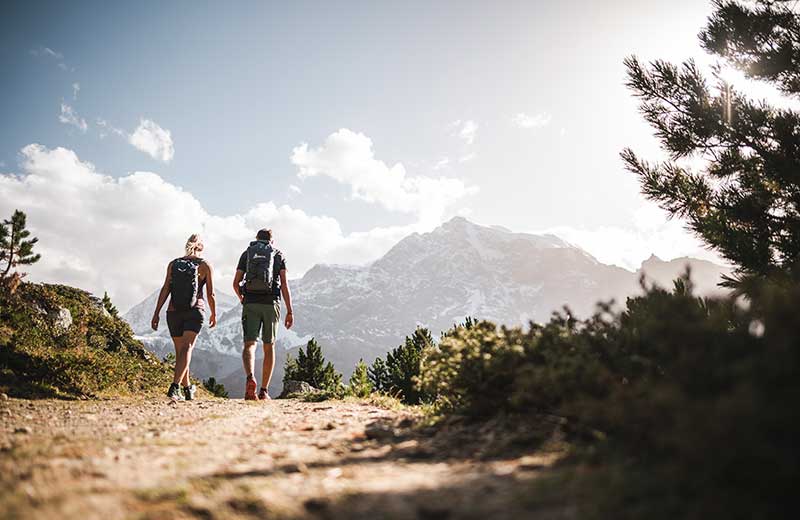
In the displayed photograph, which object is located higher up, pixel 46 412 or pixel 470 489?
pixel 470 489

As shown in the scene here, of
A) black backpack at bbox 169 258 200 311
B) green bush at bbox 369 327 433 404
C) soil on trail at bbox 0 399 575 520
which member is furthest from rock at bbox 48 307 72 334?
green bush at bbox 369 327 433 404

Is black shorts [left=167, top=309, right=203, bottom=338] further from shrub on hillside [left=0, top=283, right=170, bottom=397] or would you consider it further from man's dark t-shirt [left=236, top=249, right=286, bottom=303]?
shrub on hillside [left=0, top=283, right=170, bottom=397]

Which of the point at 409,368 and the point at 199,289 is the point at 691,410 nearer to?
the point at 199,289

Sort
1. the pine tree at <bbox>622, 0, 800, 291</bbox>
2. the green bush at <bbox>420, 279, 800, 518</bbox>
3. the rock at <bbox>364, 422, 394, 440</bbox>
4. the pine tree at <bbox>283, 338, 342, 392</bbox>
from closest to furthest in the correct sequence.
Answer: the green bush at <bbox>420, 279, 800, 518</bbox>
the rock at <bbox>364, 422, 394, 440</bbox>
the pine tree at <bbox>622, 0, 800, 291</bbox>
the pine tree at <bbox>283, 338, 342, 392</bbox>

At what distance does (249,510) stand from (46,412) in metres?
4.77

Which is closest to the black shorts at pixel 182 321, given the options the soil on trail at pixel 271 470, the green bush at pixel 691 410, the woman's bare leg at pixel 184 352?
the woman's bare leg at pixel 184 352

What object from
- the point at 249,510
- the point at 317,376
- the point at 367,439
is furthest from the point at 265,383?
the point at 317,376

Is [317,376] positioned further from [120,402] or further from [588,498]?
[588,498]

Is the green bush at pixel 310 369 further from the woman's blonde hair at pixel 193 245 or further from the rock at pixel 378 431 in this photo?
the rock at pixel 378 431

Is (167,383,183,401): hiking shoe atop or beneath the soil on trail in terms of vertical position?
beneath

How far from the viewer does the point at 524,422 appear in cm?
323

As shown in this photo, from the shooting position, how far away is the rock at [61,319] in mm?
8867

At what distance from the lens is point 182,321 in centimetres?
677

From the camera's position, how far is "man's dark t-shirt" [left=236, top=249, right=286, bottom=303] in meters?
7.31
